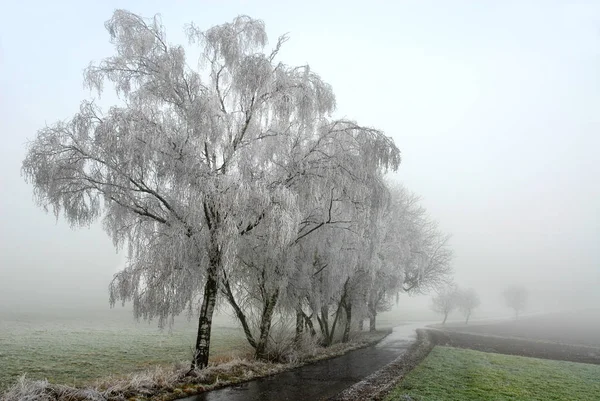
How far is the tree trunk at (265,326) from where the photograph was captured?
14195 millimetres

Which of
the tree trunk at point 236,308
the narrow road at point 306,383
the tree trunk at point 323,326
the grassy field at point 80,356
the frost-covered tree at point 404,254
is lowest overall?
the grassy field at point 80,356

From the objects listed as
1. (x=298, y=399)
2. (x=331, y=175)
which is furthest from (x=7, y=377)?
(x=331, y=175)

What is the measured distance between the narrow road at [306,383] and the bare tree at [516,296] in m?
101

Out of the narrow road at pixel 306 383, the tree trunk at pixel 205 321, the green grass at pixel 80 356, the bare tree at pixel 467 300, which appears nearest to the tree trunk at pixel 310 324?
the narrow road at pixel 306 383

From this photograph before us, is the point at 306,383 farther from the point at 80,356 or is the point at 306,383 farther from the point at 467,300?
the point at 467,300

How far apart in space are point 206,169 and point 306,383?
7359mm

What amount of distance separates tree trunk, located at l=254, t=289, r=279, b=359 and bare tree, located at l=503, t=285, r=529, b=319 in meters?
106

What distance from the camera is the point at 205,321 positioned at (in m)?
11.8

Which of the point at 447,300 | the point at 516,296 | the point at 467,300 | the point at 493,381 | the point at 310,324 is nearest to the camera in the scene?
the point at 493,381

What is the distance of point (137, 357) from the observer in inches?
691

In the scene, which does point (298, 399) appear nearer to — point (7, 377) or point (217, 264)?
point (217, 264)

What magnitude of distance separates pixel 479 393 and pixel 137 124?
12721 mm

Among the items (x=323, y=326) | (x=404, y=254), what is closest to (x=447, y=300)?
(x=404, y=254)

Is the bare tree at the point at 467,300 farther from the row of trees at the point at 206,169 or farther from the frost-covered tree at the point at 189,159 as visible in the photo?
the frost-covered tree at the point at 189,159
